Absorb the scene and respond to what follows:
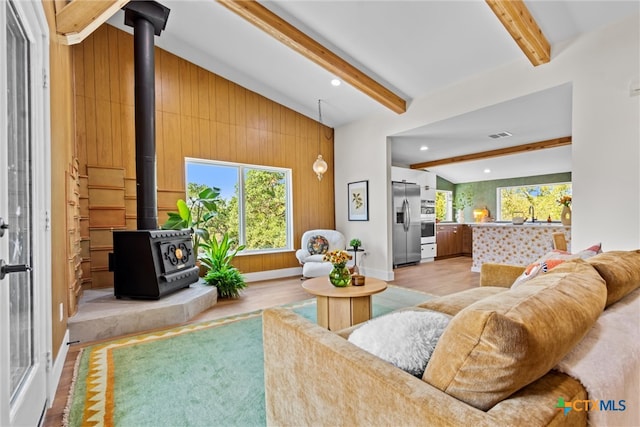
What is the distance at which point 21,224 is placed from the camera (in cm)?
161

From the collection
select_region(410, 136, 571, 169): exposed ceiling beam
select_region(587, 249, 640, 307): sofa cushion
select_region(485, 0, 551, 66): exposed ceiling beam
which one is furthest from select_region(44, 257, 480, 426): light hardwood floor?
select_region(485, 0, 551, 66): exposed ceiling beam

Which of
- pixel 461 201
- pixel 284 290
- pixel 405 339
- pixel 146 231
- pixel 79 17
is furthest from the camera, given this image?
pixel 461 201

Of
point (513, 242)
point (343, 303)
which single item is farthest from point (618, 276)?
point (513, 242)

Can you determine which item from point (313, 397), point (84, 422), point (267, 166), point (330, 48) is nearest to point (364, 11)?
point (330, 48)

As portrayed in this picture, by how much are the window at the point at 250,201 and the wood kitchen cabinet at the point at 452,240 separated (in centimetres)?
411

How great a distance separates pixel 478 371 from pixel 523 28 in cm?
332

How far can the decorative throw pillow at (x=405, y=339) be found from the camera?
938 millimetres

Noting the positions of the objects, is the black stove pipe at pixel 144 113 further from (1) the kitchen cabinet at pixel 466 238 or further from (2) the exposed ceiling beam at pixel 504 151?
(1) the kitchen cabinet at pixel 466 238

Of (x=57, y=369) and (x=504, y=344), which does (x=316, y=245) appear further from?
(x=504, y=344)

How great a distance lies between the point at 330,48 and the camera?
12.4 ft

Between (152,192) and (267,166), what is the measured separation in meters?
2.21

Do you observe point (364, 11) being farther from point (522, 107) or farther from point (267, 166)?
point (267, 166)

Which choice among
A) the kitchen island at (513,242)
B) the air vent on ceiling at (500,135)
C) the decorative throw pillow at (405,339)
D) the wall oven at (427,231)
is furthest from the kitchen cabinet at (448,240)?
the decorative throw pillow at (405,339)

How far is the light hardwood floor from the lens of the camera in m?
2.05
